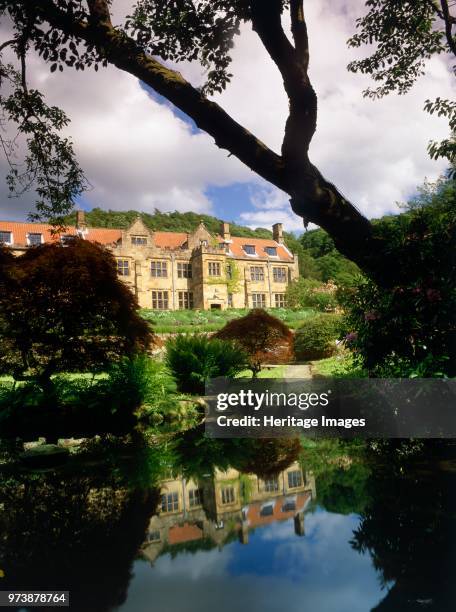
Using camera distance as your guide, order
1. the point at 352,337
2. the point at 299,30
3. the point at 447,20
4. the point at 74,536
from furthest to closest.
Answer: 1. the point at 447,20
2. the point at 352,337
3. the point at 299,30
4. the point at 74,536

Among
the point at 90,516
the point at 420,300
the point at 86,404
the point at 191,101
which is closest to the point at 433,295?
the point at 420,300

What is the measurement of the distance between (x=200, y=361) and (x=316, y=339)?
30.0 ft

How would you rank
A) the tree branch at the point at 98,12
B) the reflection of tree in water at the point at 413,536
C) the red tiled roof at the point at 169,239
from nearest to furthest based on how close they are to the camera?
1. the reflection of tree in water at the point at 413,536
2. the tree branch at the point at 98,12
3. the red tiled roof at the point at 169,239

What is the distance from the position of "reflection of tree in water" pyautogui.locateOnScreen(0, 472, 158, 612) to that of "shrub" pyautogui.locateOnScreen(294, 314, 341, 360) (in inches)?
604

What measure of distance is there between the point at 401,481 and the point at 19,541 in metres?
3.26

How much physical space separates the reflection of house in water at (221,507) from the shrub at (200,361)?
6.37 meters

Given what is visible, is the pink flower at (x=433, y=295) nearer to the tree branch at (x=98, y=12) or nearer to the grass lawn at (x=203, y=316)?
the tree branch at (x=98, y=12)

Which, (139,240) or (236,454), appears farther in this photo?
(139,240)

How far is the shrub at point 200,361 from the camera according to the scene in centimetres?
1080

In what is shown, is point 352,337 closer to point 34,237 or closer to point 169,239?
point 34,237

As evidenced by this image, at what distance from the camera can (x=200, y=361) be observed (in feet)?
35.8

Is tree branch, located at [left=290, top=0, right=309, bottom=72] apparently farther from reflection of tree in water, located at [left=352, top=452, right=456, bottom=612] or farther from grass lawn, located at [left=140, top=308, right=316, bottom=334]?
grass lawn, located at [left=140, top=308, right=316, bottom=334]

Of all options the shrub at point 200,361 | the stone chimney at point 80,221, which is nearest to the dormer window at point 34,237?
the stone chimney at point 80,221

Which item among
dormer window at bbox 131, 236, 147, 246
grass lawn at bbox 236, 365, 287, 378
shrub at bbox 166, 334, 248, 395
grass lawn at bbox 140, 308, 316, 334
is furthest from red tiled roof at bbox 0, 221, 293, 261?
shrub at bbox 166, 334, 248, 395
